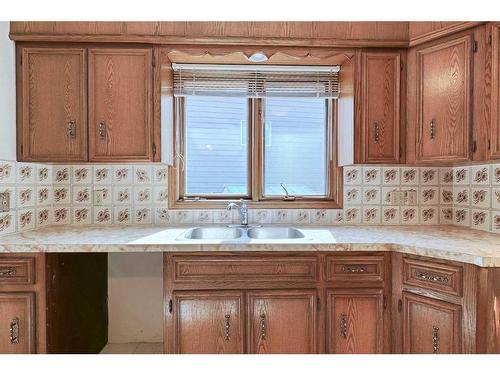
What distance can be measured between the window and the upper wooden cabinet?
0.60 metres

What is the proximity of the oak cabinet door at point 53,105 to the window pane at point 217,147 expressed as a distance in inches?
28.0

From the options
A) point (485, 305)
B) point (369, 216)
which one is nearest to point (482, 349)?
point (485, 305)

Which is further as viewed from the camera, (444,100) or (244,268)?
(444,100)

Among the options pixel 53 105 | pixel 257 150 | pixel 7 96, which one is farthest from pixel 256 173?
pixel 7 96

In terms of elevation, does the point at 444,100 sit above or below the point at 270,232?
above

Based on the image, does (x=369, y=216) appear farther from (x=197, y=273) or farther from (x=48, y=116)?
(x=48, y=116)

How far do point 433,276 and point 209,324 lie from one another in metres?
1.11

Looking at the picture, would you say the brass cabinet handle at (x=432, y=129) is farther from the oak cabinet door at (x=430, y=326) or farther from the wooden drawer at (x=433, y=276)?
the oak cabinet door at (x=430, y=326)

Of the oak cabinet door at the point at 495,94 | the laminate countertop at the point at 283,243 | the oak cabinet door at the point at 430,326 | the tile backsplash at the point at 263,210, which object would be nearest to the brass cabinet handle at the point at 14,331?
the laminate countertop at the point at 283,243

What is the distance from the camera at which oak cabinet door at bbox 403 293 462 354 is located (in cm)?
146

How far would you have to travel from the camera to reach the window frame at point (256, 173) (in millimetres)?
2301

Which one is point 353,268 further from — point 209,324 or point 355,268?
point 209,324

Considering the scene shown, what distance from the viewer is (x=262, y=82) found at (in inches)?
90.0

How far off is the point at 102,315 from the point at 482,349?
86.6 inches
